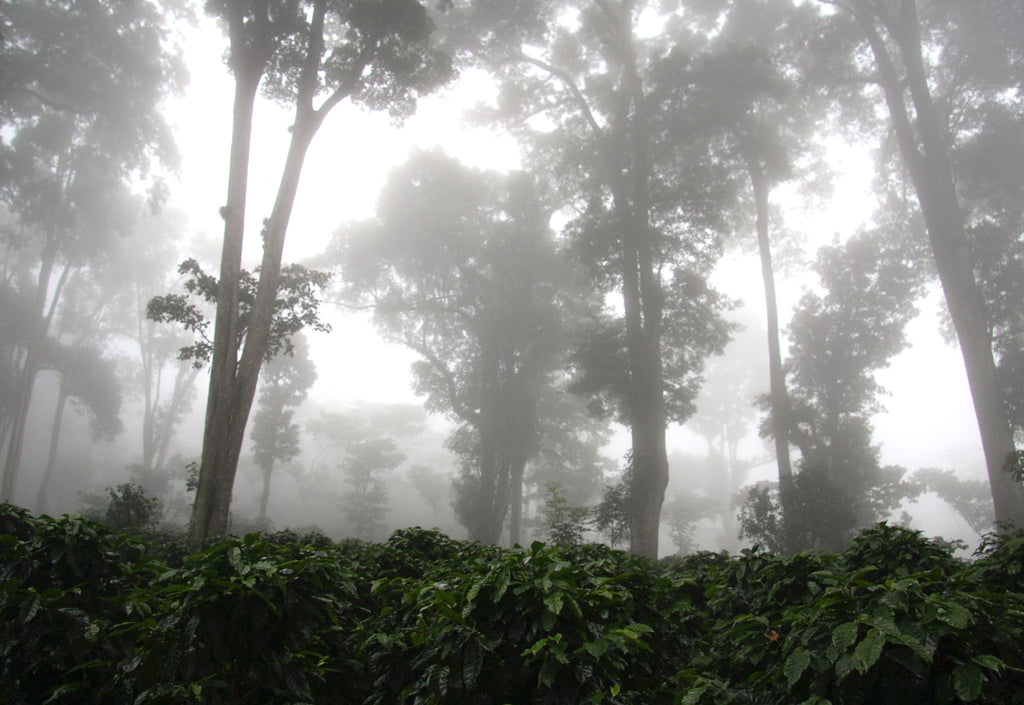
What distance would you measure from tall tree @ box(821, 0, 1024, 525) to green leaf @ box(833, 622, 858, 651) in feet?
48.0

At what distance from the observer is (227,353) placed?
9.95m

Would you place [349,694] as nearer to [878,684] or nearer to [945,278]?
[878,684]

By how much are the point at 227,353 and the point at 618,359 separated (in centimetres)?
945

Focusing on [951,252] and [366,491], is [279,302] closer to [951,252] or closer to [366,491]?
[951,252]

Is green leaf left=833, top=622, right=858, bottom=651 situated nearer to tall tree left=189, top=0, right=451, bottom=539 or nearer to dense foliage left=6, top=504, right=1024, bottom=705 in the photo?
dense foliage left=6, top=504, right=1024, bottom=705

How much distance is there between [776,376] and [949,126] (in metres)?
12.5

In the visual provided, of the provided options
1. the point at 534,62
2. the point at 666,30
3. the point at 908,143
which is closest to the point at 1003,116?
the point at 908,143

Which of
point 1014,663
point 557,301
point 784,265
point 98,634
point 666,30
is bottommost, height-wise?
point 98,634

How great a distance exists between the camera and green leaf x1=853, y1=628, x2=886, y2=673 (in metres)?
1.79

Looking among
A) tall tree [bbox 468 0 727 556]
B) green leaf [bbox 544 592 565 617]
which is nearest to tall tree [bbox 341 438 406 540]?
tall tree [bbox 468 0 727 556]

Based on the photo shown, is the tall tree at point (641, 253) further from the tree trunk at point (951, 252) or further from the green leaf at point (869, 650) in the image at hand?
the green leaf at point (869, 650)

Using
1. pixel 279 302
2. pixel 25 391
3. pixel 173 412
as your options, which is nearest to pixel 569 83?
pixel 279 302

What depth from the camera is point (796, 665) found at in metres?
2.03

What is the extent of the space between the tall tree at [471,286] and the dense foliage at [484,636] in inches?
769
